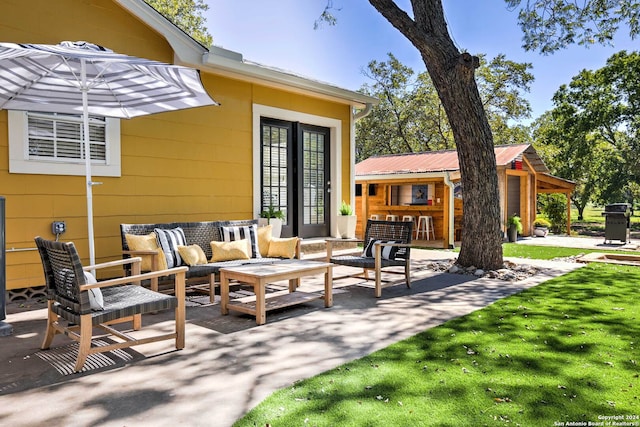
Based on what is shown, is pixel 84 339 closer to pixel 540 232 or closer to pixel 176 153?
pixel 176 153

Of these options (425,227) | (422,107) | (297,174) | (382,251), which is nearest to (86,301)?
(382,251)

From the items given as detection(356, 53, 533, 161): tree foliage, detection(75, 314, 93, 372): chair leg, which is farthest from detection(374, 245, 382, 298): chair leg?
detection(356, 53, 533, 161): tree foliage

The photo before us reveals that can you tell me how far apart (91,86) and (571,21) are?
8.53 meters

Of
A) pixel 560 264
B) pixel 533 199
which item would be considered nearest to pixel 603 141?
pixel 533 199

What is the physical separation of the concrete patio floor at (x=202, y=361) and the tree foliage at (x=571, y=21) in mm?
6190

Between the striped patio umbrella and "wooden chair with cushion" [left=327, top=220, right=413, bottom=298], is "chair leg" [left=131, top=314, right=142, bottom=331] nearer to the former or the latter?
the striped patio umbrella

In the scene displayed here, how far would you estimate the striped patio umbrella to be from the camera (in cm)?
404

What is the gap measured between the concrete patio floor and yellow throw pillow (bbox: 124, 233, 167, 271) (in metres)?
0.58

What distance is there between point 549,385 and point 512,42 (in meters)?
19.7

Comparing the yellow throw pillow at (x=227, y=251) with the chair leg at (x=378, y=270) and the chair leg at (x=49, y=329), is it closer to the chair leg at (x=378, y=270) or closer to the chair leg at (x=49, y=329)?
the chair leg at (x=378, y=270)

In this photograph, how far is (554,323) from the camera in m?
4.08

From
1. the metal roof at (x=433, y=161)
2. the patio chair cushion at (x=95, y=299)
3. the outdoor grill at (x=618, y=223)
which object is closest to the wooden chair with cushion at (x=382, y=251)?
the patio chair cushion at (x=95, y=299)

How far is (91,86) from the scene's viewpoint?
163 inches

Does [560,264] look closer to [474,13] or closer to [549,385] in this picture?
[549,385]
